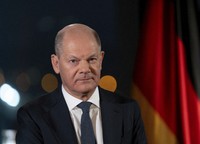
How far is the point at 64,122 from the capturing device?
112 centimetres

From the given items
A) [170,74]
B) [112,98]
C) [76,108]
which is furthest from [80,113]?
[170,74]

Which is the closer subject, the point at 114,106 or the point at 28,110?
the point at 28,110

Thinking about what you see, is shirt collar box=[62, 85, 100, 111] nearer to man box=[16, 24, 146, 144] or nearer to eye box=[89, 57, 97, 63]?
man box=[16, 24, 146, 144]

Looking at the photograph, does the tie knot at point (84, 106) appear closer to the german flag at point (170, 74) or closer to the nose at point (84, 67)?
the nose at point (84, 67)

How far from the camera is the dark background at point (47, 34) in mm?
1729

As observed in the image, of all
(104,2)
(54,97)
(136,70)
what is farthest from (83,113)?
(104,2)

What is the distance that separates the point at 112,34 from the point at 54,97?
2.56 ft

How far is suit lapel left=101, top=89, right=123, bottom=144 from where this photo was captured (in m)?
1.14

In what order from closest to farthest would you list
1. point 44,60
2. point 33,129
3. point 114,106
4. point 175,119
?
point 33,129 < point 114,106 < point 175,119 < point 44,60

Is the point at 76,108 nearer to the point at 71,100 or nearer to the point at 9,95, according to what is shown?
→ the point at 71,100

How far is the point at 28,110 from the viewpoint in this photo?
3.60 ft

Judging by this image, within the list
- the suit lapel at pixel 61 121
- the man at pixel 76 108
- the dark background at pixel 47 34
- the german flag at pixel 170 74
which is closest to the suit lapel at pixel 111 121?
the man at pixel 76 108

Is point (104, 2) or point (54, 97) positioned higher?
point (104, 2)

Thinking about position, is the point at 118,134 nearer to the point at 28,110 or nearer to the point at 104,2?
the point at 28,110
